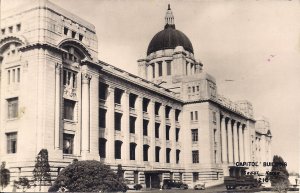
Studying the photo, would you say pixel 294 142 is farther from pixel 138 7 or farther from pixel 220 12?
pixel 138 7

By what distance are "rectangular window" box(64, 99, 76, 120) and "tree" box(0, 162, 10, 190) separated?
297 inches

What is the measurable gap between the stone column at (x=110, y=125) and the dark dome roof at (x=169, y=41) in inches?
1196

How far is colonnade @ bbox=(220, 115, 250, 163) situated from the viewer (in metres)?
72.9

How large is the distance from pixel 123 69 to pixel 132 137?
866cm

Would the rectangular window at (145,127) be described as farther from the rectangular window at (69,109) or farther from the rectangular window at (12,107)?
the rectangular window at (12,107)

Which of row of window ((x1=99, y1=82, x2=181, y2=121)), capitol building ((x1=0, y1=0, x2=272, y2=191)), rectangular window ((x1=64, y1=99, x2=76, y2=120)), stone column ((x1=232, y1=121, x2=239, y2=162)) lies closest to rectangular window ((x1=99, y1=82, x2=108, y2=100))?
row of window ((x1=99, y1=82, x2=181, y2=121))

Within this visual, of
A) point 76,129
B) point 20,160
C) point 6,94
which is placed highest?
point 6,94

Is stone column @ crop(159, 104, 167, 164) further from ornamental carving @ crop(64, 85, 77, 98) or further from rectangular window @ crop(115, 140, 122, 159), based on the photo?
ornamental carving @ crop(64, 85, 77, 98)

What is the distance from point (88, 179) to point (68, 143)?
31.6ft

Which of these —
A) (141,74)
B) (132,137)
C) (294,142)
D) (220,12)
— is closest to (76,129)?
(132,137)

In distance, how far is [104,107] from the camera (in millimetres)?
48219

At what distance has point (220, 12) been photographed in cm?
3095

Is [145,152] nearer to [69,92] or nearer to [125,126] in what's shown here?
[125,126]

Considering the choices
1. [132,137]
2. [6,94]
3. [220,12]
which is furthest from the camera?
[132,137]
